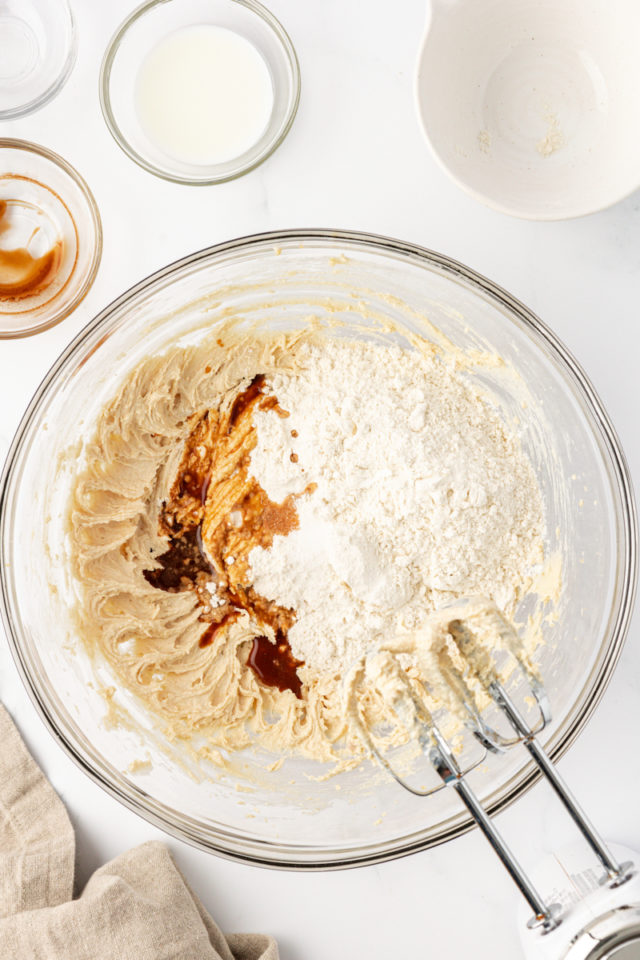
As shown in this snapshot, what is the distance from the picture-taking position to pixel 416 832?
65.4 inches

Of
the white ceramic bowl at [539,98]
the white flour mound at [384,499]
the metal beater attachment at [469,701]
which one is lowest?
the metal beater attachment at [469,701]

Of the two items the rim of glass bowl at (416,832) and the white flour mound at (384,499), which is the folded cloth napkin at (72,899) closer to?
the rim of glass bowl at (416,832)

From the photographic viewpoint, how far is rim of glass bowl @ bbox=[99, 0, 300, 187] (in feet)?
5.77

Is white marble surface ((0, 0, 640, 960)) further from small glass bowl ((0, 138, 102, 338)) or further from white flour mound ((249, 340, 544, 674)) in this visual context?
white flour mound ((249, 340, 544, 674))

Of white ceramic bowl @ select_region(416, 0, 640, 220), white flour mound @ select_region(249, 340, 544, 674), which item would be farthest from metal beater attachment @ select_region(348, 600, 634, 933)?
white ceramic bowl @ select_region(416, 0, 640, 220)

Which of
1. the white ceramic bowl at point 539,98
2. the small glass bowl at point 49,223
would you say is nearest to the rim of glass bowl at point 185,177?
the small glass bowl at point 49,223

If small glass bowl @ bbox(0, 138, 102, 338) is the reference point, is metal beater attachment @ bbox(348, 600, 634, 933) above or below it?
below

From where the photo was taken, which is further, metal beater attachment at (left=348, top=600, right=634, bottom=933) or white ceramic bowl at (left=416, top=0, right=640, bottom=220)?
white ceramic bowl at (left=416, top=0, right=640, bottom=220)

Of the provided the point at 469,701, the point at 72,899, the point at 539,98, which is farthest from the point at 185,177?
the point at 72,899

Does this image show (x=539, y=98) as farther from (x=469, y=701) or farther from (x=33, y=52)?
(x=469, y=701)

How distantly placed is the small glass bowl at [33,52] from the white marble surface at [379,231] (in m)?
0.03

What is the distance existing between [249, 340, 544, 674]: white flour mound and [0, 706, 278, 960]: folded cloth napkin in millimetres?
621

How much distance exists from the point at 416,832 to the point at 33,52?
2020 mm

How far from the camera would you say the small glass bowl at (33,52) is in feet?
5.88
